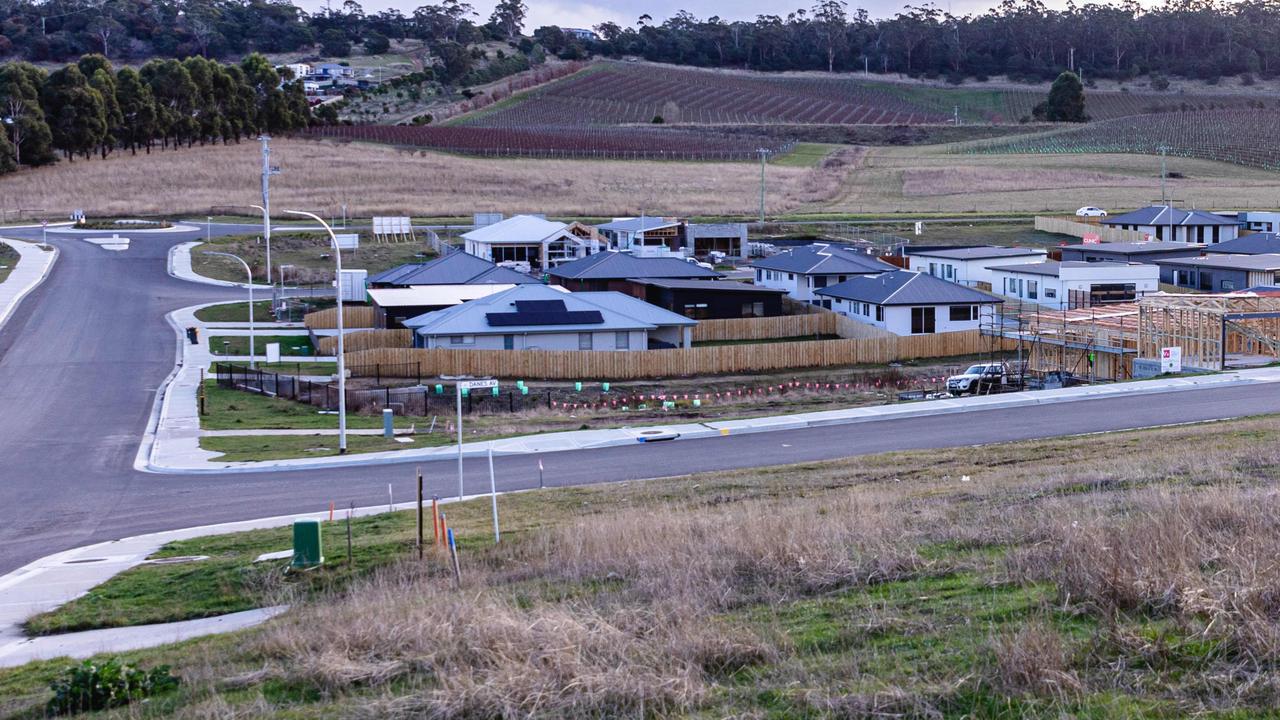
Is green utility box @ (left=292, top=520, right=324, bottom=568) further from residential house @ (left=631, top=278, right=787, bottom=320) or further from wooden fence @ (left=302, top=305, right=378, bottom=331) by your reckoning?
residential house @ (left=631, top=278, right=787, bottom=320)

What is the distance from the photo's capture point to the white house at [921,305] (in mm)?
59625

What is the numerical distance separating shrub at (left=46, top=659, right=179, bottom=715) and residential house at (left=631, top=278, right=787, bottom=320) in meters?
54.8

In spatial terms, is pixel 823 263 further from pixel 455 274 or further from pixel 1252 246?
pixel 1252 246

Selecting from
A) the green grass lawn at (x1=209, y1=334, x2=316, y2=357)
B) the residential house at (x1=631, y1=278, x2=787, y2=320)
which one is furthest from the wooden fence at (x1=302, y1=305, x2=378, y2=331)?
the residential house at (x1=631, y1=278, x2=787, y2=320)

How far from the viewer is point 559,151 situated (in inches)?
6319

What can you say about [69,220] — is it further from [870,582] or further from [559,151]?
[870,582]

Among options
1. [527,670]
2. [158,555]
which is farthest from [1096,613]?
[158,555]

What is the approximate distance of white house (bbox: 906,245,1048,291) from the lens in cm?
7181

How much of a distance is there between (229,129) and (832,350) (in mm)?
112809

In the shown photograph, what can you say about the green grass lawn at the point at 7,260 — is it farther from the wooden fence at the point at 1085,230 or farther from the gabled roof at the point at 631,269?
the wooden fence at the point at 1085,230

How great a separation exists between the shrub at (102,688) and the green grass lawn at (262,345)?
4519 cm

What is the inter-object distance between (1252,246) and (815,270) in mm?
29028

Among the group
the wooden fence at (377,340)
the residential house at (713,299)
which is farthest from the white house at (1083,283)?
the wooden fence at (377,340)

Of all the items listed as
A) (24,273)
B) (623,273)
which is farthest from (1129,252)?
(24,273)
